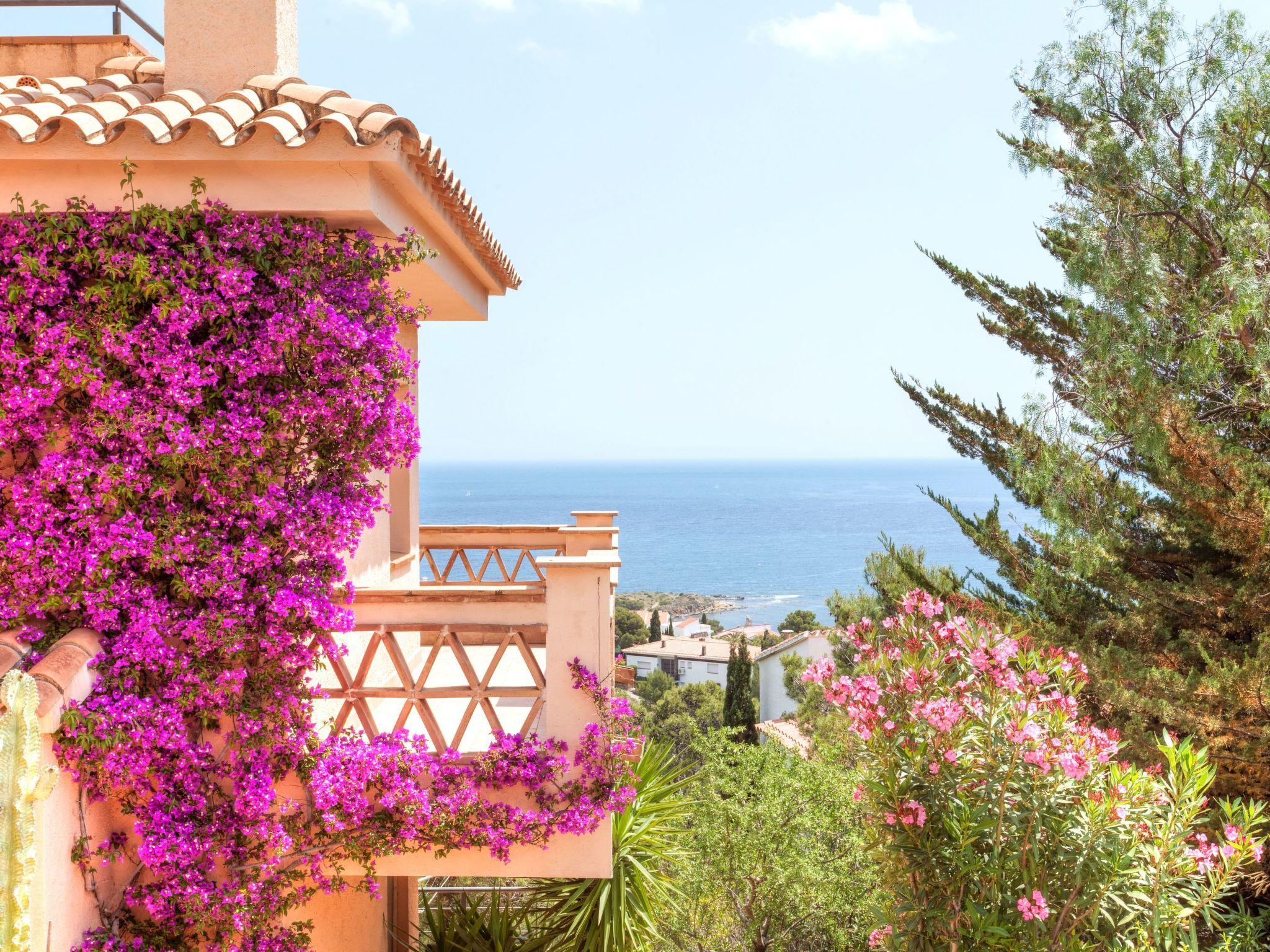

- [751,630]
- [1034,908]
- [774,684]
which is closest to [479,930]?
[1034,908]

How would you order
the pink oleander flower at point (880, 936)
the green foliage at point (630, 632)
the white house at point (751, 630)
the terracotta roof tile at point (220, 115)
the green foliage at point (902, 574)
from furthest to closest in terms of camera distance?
the white house at point (751, 630) → the green foliage at point (630, 632) → the green foliage at point (902, 574) → the pink oleander flower at point (880, 936) → the terracotta roof tile at point (220, 115)

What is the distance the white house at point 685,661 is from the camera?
53562 mm

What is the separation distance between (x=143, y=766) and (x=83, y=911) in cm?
69

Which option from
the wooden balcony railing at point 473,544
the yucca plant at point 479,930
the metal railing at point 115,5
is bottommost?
the yucca plant at point 479,930

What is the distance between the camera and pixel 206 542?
4.13 meters

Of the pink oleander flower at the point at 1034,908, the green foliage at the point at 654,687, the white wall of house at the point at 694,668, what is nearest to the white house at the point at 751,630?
the white wall of house at the point at 694,668

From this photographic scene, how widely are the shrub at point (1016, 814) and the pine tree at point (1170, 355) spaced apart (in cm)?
483

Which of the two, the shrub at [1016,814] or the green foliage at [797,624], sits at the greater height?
the shrub at [1016,814]

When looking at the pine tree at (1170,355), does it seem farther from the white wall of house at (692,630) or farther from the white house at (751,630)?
the white wall of house at (692,630)

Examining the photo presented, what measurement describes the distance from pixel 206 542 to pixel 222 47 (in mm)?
2895

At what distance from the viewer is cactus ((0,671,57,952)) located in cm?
335

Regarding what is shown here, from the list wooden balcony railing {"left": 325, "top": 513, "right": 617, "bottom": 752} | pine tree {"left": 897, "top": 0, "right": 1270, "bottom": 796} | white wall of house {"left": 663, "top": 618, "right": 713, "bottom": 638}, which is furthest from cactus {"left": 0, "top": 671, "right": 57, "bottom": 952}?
white wall of house {"left": 663, "top": 618, "right": 713, "bottom": 638}

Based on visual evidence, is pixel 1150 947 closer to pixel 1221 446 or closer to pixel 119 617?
pixel 119 617

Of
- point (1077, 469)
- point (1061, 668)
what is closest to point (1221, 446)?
point (1077, 469)
